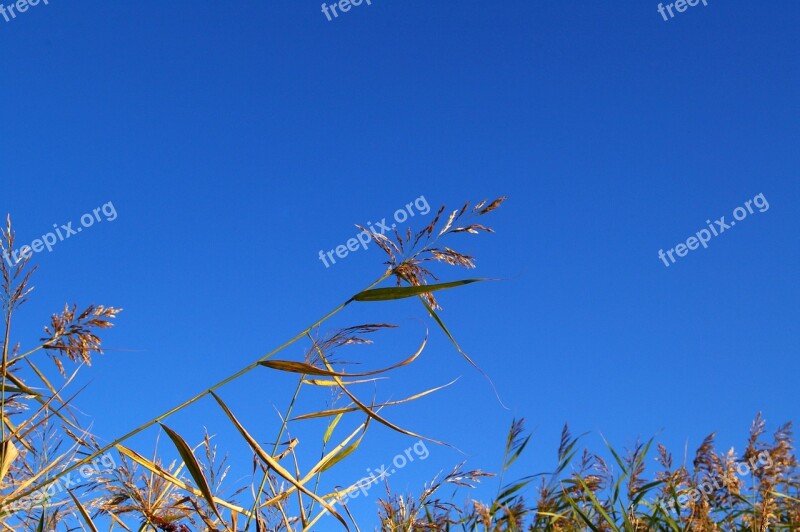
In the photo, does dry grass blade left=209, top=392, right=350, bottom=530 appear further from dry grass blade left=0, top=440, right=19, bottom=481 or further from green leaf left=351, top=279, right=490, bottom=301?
dry grass blade left=0, top=440, right=19, bottom=481

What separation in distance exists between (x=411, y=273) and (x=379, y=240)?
0.13 meters

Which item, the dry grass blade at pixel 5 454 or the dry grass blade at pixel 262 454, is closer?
the dry grass blade at pixel 262 454

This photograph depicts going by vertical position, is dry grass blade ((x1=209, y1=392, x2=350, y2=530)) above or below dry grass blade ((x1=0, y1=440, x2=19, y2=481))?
below

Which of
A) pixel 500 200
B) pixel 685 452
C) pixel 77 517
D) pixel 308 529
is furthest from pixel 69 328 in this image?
pixel 685 452

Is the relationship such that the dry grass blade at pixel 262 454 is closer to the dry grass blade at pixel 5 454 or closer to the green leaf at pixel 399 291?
the green leaf at pixel 399 291

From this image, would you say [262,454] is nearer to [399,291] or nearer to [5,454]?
[399,291]

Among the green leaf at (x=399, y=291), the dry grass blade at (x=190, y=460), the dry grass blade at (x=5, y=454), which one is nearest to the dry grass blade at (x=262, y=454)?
the dry grass blade at (x=190, y=460)

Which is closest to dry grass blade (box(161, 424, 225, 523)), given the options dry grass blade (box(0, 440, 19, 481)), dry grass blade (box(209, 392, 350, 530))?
dry grass blade (box(209, 392, 350, 530))

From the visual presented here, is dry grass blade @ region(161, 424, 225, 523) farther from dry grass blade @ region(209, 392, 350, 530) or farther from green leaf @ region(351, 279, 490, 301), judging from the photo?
green leaf @ region(351, 279, 490, 301)

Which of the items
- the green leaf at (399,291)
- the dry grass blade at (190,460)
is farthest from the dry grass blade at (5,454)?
the green leaf at (399,291)

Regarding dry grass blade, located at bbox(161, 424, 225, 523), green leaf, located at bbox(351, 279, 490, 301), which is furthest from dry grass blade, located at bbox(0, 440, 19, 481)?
green leaf, located at bbox(351, 279, 490, 301)

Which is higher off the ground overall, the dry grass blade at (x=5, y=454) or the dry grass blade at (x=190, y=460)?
the dry grass blade at (x=5, y=454)

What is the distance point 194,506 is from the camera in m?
2.34

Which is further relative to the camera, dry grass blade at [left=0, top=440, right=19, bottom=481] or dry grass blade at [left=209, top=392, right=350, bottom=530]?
dry grass blade at [left=0, top=440, right=19, bottom=481]
